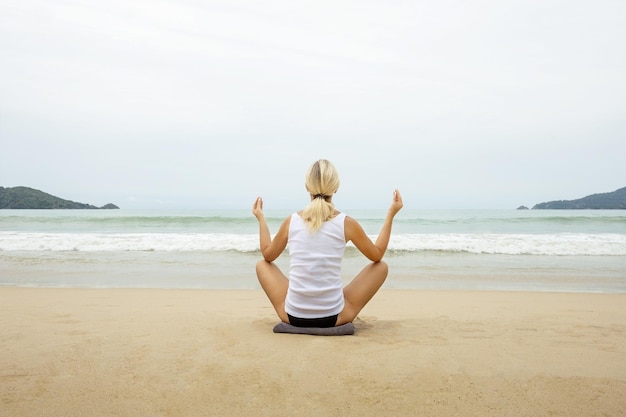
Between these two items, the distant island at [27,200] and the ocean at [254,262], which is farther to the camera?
the distant island at [27,200]

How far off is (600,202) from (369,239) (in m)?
51.6

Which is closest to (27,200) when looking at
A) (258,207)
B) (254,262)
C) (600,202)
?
(254,262)

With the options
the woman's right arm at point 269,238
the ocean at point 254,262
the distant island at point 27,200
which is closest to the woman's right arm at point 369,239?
the woman's right arm at point 269,238

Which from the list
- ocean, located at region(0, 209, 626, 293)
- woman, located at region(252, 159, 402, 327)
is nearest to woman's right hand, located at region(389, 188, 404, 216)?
woman, located at region(252, 159, 402, 327)

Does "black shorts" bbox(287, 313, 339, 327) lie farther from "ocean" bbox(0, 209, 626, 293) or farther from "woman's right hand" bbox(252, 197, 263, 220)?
"ocean" bbox(0, 209, 626, 293)

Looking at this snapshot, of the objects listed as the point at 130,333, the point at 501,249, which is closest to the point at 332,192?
the point at 130,333

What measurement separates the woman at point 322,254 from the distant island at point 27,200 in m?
47.0

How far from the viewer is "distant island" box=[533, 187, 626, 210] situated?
44.2 m

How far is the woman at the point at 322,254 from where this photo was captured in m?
3.28

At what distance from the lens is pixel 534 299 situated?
19.2 ft

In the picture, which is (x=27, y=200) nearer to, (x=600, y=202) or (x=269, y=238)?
(x=269, y=238)

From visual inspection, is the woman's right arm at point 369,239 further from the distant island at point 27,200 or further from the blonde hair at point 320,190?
the distant island at point 27,200

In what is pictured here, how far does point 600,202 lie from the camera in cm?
4497

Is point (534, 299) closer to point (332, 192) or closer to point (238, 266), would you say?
point (332, 192)
